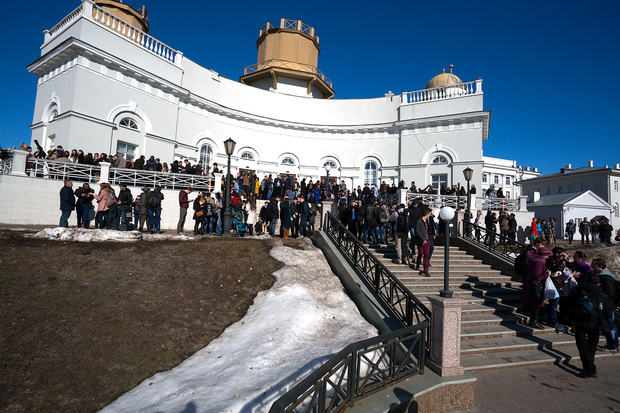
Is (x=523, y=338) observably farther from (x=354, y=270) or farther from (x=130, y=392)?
(x=130, y=392)

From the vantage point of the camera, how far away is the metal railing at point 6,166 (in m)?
12.5

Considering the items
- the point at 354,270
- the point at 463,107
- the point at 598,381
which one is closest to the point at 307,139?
the point at 463,107

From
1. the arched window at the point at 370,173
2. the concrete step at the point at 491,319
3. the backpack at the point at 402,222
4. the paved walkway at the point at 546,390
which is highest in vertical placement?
the arched window at the point at 370,173

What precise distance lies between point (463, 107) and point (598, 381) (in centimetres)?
2079

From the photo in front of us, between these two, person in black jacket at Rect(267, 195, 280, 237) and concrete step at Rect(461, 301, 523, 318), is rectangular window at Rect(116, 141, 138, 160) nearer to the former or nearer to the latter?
person in black jacket at Rect(267, 195, 280, 237)

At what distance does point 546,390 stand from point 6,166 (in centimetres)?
1785

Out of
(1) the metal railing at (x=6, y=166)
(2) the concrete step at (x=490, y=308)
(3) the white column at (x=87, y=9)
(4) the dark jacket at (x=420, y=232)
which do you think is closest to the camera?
(2) the concrete step at (x=490, y=308)

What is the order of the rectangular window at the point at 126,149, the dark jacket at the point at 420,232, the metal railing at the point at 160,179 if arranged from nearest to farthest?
the dark jacket at the point at 420,232, the metal railing at the point at 160,179, the rectangular window at the point at 126,149

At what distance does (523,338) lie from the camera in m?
6.89

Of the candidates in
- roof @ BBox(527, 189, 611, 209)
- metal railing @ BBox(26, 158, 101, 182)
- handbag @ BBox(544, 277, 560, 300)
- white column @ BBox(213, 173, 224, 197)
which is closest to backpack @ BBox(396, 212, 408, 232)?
handbag @ BBox(544, 277, 560, 300)

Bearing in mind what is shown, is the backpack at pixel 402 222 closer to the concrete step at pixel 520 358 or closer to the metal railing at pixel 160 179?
the concrete step at pixel 520 358

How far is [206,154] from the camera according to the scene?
74.0ft

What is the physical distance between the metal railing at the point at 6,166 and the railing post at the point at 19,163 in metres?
0.48

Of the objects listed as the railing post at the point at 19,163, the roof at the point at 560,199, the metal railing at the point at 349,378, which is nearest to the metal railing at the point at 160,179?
the railing post at the point at 19,163
